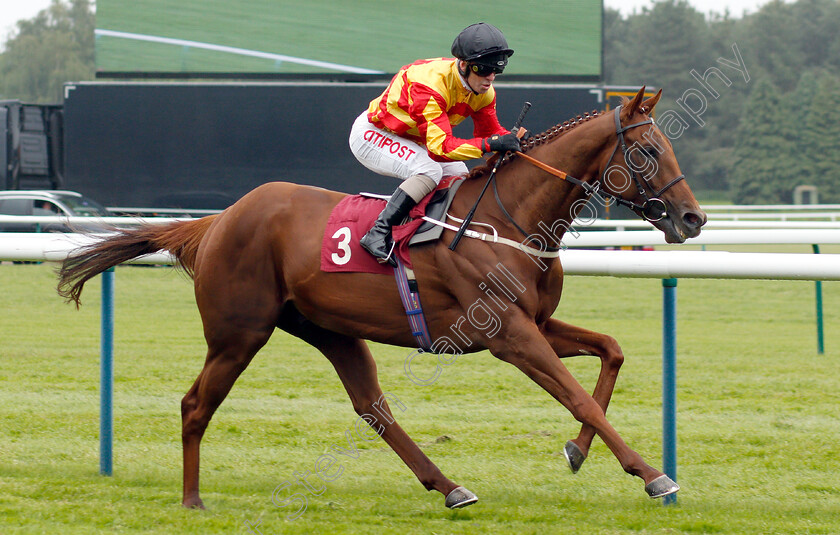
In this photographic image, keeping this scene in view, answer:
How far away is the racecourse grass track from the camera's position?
11.3ft

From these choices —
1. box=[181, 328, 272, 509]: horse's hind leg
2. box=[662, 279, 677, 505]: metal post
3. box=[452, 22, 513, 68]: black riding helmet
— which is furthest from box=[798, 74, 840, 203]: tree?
box=[181, 328, 272, 509]: horse's hind leg

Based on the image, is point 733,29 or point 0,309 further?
point 733,29

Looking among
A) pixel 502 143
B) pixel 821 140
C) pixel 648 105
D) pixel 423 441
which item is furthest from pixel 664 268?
pixel 821 140

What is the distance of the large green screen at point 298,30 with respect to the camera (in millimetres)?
16344

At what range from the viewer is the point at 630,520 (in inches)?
132

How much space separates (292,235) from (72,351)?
405cm

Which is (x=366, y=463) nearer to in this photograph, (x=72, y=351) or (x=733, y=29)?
(x=72, y=351)

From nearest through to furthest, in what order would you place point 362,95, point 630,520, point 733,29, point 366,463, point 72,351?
point 630,520 → point 366,463 → point 72,351 → point 362,95 → point 733,29

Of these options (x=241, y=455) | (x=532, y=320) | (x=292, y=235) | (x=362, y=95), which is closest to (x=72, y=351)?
(x=241, y=455)

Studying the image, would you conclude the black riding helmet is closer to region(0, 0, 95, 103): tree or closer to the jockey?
the jockey

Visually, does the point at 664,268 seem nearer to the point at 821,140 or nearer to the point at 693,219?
the point at 693,219

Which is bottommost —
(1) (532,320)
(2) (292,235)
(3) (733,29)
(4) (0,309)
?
(4) (0,309)

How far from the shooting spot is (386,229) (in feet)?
11.7

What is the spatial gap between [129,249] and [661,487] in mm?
2438
